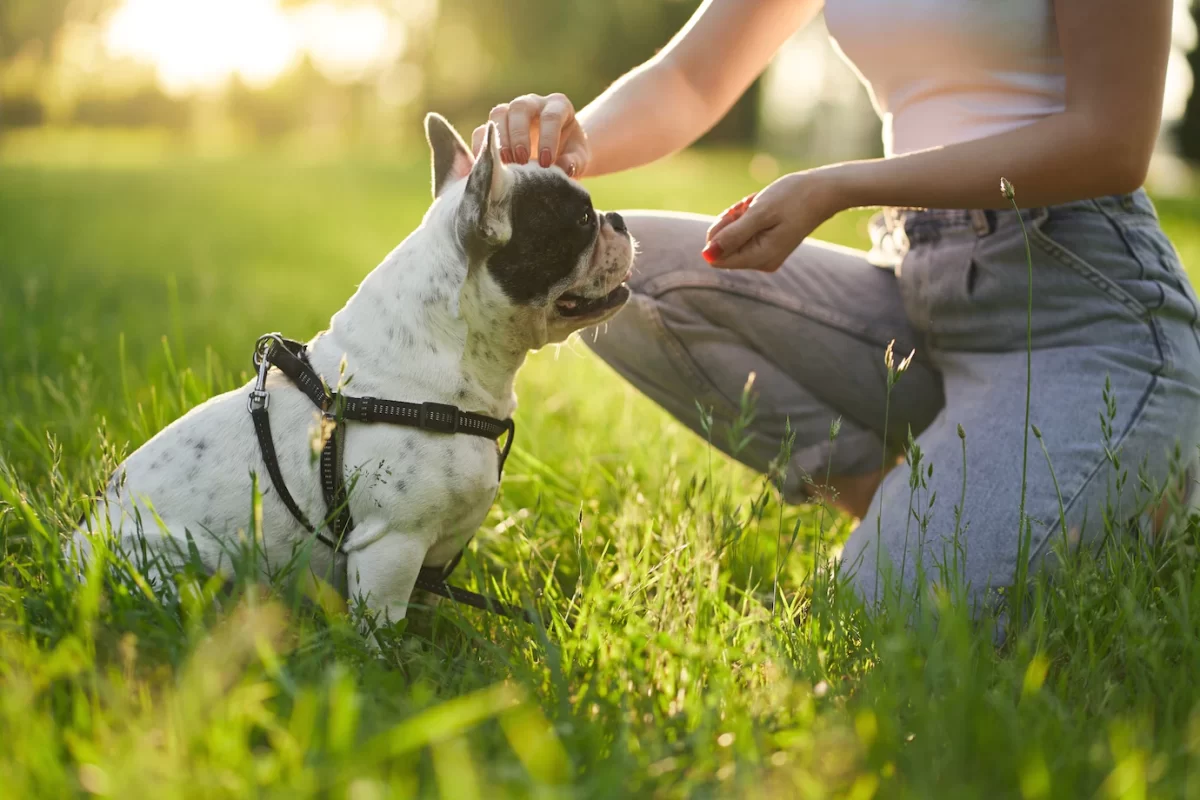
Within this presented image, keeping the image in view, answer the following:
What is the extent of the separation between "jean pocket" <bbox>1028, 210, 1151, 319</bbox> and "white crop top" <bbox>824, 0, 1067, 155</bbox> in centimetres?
26

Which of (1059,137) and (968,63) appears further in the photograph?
(968,63)

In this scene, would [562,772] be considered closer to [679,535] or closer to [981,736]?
Result: [981,736]

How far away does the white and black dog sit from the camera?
1.98 meters

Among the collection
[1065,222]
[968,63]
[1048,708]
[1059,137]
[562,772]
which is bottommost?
[1048,708]

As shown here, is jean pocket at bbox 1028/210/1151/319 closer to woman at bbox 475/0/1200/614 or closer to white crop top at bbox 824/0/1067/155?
woman at bbox 475/0/1200/614

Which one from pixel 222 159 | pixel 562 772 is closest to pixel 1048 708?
pixel 562 772

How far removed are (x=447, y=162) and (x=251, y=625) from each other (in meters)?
1.52

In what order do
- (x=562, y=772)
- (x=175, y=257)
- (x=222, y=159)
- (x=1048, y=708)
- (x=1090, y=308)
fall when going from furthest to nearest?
1. (x=222, y=159)
2. (x=175, y=257)
3. (x=1090, y=308)
4. (x=1048, y=708)
5. (x=562, y=772)

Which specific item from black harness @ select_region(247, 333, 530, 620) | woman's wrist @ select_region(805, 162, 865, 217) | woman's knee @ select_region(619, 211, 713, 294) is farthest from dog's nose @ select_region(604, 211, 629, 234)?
black harness @ select_region(247, 333, 530, 620)

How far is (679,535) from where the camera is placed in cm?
199

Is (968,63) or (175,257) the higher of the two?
(968,63)

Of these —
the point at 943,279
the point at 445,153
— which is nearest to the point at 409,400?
the point at 445,153

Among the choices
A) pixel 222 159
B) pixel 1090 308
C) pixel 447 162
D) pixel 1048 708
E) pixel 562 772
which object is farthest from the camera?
pixel 222 159

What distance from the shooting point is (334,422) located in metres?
1.93
